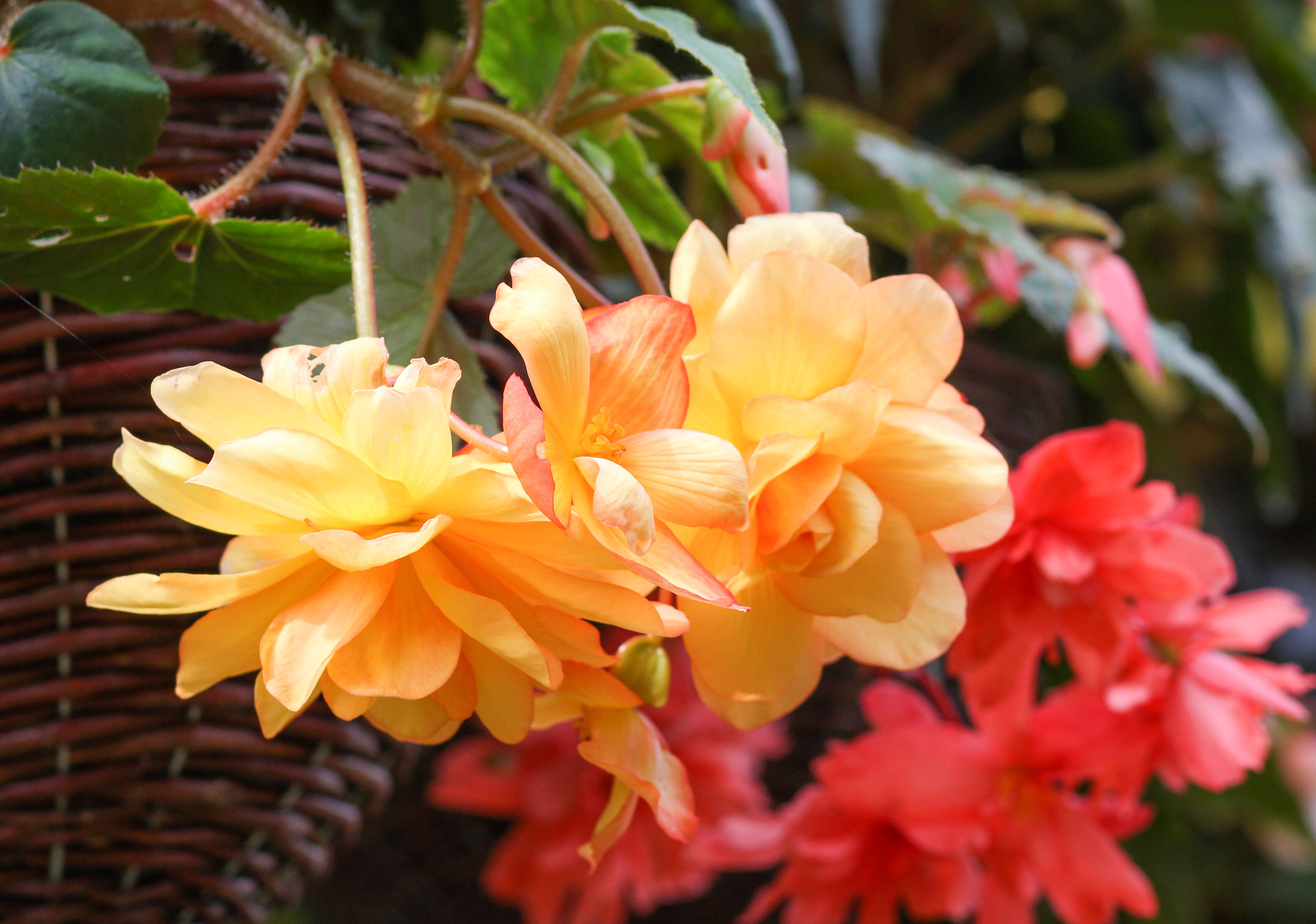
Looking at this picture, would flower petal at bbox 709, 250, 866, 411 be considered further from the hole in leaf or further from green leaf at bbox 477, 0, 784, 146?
the hole in leaf

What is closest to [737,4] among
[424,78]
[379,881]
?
[424,78]

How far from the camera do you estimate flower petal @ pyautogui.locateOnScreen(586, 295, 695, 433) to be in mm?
174

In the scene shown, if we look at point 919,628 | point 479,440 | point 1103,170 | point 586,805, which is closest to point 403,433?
point 479,440

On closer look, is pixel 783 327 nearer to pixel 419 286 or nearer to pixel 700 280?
pixel 700 280

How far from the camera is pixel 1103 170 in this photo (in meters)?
0.70

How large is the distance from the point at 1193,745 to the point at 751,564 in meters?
0.20

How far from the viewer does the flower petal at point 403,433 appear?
0.16m

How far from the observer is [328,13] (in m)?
0.39

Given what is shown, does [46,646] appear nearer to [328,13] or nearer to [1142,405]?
[328,13]

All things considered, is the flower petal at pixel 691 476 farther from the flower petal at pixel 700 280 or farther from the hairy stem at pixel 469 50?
the hairy stem at pixel 469 50

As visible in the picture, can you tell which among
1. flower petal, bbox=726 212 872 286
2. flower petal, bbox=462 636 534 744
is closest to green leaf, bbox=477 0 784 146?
flower petal, bbox=726 212 872 286

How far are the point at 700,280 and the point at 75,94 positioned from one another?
16 centimetres

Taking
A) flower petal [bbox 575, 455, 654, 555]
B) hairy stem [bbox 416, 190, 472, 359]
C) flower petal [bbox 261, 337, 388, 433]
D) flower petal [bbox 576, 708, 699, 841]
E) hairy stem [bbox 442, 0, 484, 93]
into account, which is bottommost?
flower petal [bbox 576, 708, 699, 841]

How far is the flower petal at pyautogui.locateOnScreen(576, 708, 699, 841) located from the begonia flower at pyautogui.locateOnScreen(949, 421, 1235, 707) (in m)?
0.12
